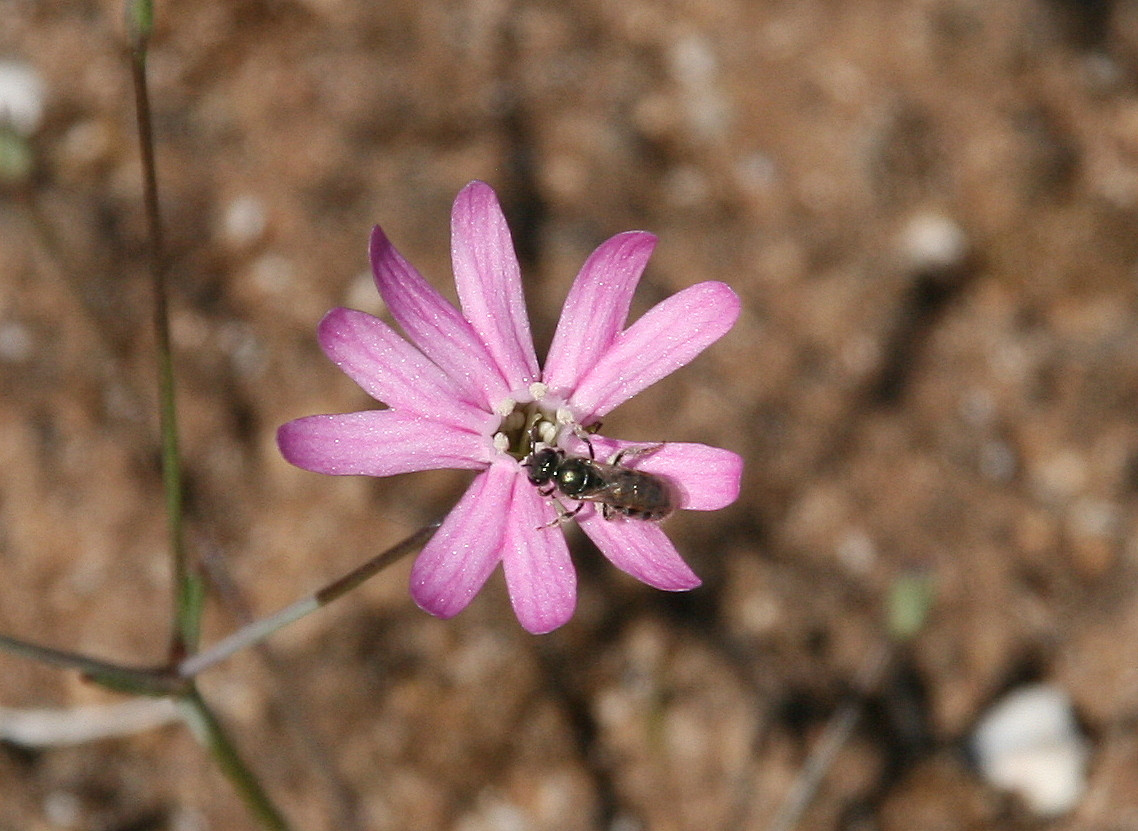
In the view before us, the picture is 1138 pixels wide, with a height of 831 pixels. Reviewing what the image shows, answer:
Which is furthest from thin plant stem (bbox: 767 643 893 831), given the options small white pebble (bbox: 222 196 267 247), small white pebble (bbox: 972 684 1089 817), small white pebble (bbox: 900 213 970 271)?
small white pebble (bbox: 222 196 267 247)

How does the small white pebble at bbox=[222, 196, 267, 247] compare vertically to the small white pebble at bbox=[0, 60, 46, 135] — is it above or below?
below

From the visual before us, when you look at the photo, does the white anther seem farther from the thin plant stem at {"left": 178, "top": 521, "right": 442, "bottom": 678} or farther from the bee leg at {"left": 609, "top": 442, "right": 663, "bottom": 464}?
the thin plant stem at {"left": 178, "top": 521, "right": 442, "bottom": 678}

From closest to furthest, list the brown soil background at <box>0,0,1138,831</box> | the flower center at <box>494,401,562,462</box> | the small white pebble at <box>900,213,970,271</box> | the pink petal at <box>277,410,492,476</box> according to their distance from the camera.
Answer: the pink petal at <box>277,410,492,476</box>, the flower center at <box>494,401,562,462</box>, the brown soil background at <box>0,0,1138,831</box>, the small white pebble at <box>900,213,970,271</box>

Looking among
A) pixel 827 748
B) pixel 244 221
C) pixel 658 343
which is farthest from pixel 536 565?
pixel 244 221

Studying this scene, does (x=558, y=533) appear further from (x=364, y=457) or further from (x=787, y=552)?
(x=787, y=552)

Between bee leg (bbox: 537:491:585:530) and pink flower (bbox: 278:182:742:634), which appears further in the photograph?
bee leg (bbox: 537:491:585:530)

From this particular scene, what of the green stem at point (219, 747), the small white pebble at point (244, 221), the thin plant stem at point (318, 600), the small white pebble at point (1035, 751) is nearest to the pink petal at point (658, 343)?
the thin plant stem at point (318, 600)

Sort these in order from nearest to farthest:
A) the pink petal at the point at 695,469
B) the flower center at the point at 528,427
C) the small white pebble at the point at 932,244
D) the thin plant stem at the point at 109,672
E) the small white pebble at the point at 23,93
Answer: the thin plant stem at the point at 109,672
the pink petal at the point at 695,469
the flower center at the point at 528,427
the small white pebble at the point at 23,93
the small white pebble at the point at 932,244

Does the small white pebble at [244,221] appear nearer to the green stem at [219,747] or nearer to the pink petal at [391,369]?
the pink petal at [391,369]
